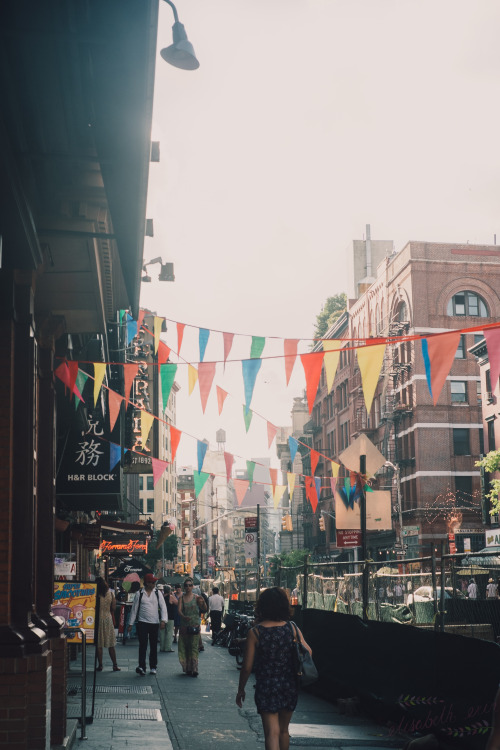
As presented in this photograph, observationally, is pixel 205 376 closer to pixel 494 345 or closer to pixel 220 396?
pixel 220 396

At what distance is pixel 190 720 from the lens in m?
11.1

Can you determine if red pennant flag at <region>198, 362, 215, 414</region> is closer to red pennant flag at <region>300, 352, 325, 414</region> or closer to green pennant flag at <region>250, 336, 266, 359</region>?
green pennant flag at <region>250, 336, 266, 359</region>

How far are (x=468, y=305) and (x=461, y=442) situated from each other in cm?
969

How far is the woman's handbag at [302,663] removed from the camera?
24.5 ft

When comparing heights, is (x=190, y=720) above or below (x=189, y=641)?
below

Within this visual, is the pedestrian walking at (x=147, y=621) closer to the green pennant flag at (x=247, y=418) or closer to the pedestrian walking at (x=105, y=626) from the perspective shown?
the pedestrian walking at (x=105, y=626)

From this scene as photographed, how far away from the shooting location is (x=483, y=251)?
63469 mm

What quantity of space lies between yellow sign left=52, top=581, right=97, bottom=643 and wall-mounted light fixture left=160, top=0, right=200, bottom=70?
6.63m

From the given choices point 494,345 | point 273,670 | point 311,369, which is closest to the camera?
point 273,670

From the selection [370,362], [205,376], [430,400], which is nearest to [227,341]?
Result: [205,376]

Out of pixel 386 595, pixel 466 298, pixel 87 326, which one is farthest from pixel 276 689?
pixel 466 298

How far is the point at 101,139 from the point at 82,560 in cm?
2053

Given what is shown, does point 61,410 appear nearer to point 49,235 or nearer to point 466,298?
point 49,235

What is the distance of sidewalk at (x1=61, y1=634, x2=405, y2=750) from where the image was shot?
959cm
